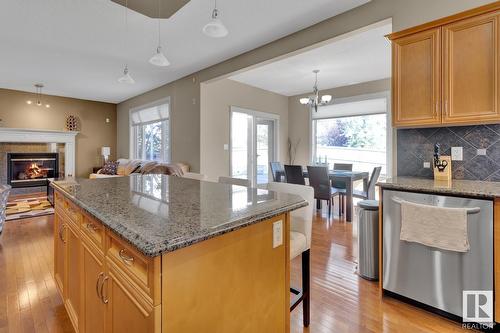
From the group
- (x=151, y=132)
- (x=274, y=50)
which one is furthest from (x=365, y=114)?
(x=151, y=132)

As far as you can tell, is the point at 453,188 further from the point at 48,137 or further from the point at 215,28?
the point at 48,137

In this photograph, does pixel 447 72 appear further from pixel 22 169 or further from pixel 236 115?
pixel 22 169

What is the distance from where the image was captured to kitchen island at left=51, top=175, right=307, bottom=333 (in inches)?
32.0

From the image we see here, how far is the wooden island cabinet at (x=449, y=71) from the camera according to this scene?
1.89m

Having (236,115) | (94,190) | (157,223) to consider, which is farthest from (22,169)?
(157,223)

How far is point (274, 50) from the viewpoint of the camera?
360 centimetres

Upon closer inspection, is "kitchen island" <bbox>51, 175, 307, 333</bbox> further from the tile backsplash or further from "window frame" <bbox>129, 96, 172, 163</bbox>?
"window frame" <bbox>129, 96, 172, 163</bbox>

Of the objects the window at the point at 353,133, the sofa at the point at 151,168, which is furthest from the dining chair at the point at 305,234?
the window at the point at 353,133

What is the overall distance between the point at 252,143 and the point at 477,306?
4.98m

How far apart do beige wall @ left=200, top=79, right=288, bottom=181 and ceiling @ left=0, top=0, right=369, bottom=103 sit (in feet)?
2.18

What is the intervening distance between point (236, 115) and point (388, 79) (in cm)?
321

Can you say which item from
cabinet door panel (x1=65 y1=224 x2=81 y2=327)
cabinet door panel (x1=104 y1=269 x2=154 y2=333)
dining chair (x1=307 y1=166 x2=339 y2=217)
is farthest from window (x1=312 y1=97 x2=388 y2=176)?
cabinet door panel (x1=104 y1=269 x2=154 y2=333)

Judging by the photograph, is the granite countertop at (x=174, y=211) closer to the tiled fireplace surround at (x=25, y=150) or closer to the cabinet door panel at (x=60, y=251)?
the cabinet door panel at (x=60, y=251)

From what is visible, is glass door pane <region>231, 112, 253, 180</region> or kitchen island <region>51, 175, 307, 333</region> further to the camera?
glass door pane <region>231, 112, 253, 180</region>
